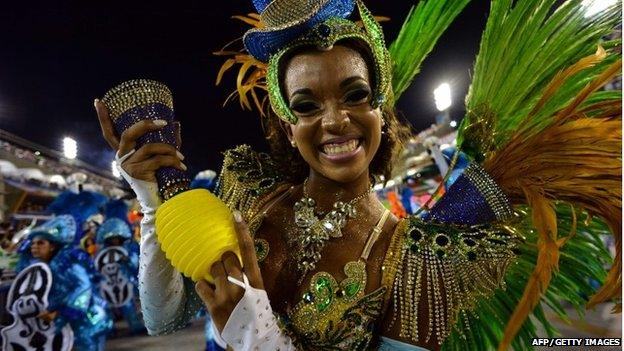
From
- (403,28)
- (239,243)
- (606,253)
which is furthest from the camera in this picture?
(403,28)

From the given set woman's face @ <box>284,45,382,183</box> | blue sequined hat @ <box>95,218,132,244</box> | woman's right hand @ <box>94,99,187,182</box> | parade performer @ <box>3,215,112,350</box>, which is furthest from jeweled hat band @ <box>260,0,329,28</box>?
blue sequined hat @ <box>95,218,132,244</box>

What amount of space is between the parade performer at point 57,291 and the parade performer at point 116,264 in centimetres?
114

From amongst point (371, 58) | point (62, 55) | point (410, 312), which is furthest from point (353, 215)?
point (62, 55)

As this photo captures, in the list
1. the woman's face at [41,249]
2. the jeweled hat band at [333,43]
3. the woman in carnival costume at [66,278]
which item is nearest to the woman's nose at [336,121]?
the jeweled hat band at [333,43]

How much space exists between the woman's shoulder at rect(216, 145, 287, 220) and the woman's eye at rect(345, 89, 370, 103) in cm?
59

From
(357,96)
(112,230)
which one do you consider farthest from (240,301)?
(112,230)

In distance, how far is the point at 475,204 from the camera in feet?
5.33

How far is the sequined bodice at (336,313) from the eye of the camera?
148 cm

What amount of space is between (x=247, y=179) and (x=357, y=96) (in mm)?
666

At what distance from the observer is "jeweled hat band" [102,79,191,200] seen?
139cm

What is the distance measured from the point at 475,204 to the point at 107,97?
4.16 ft

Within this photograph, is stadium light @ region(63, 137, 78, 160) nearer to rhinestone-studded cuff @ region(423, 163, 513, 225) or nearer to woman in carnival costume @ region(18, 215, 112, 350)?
woman in carnival costume @ region(18, 215, 112, 350)

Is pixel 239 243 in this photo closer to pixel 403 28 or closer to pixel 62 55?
pixel 403 28

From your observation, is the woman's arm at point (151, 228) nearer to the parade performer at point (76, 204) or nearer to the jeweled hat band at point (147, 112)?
the jeweled hat band at point (147, 112)
